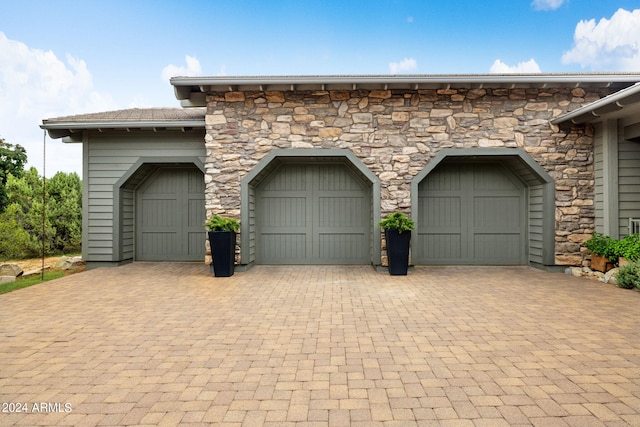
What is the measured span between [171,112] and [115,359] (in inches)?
270

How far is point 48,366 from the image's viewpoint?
2.65m

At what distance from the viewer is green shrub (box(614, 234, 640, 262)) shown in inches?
216

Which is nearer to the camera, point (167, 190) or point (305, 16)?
point (167, 190)

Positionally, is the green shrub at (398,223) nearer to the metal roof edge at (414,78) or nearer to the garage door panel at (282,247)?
the garage door panel at (282,247)

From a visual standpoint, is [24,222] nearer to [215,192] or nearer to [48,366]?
[215,192]

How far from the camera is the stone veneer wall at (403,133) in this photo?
6.58 meters

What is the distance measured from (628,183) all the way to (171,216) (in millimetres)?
9666

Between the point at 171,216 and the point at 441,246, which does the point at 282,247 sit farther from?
the point at 441,246

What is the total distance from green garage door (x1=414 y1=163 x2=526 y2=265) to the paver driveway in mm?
2206

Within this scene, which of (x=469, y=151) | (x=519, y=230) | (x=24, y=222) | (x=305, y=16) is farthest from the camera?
(x=305, y=16)

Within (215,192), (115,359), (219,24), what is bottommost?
(115,359)

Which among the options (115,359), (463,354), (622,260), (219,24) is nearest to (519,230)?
(622,260)

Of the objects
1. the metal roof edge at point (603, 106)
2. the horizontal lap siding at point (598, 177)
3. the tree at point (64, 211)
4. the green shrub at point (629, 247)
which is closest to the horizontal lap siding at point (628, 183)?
the horizontal lap siding at point (598, 177)

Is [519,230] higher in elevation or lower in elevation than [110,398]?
higher
